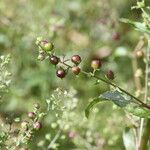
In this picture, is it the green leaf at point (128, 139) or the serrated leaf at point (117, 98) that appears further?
the green leaf at point (128, 139)

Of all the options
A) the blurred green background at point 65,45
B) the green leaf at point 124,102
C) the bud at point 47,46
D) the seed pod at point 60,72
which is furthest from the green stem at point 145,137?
the blurred green background at point 65,45

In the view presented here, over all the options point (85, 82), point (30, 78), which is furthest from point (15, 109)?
→ point (85, 82)

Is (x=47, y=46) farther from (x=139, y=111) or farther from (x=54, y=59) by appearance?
(x=139, y=111)

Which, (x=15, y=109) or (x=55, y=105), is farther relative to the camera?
(x=15, y=109)

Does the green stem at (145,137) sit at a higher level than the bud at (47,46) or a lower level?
lower

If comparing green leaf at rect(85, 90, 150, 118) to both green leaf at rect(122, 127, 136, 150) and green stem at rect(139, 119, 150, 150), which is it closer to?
green stem at rect(139, 119, 150, 150)

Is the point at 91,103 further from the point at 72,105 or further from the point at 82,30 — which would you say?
the point at 82,30

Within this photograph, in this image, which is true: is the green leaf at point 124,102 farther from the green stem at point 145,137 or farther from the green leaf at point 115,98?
the green stem at point 145,137

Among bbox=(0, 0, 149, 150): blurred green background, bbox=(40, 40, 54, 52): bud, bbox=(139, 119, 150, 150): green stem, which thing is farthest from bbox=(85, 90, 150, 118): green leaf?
bbox=(0, 0, 149, 150): blurred green background
